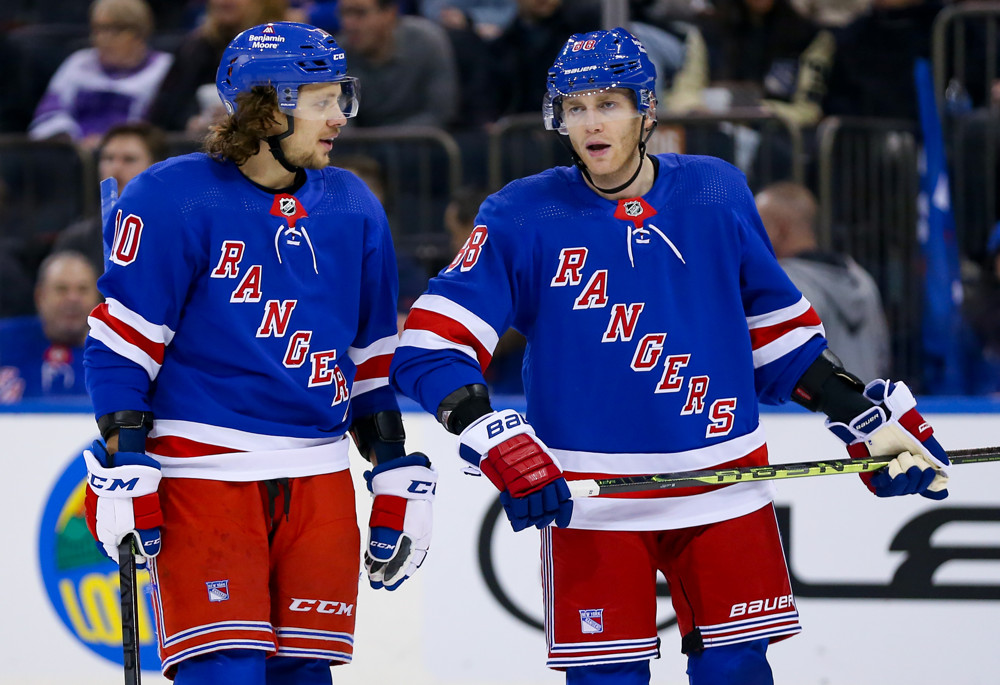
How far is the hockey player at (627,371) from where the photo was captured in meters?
2.70

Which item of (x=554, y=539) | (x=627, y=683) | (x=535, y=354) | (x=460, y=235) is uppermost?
(x=460, y=235)

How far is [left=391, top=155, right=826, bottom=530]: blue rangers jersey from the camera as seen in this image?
2.70 metres

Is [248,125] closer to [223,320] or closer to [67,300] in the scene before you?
[223,320]

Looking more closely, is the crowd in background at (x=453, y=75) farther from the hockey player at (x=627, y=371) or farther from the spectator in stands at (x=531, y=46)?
the hockey player at (x=627, y=371)

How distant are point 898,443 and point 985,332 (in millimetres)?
2511

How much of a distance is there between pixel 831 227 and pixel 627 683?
3075mm

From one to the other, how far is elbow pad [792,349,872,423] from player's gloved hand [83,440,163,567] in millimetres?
1300

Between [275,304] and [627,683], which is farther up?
[275,304]

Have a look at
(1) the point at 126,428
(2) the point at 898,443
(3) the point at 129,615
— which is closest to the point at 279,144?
(1) the point at 126,428

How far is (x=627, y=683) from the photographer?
105 inches

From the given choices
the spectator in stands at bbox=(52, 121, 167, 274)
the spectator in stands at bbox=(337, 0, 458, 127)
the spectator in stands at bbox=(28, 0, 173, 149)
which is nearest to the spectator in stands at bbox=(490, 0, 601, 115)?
→ the spectator in stands at bbox=(337, 0, 458, 127)

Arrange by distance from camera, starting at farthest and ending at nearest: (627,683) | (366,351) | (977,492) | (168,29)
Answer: (168,29)
(977,492)
(366,351)
(627,683)

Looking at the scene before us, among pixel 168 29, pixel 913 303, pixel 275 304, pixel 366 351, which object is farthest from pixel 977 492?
pixel 168 29

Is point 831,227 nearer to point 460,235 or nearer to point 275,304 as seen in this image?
point 460,235
